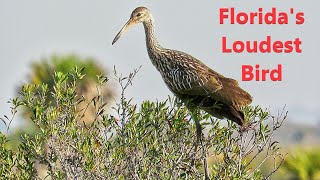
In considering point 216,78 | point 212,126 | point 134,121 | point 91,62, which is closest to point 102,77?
point 134,121

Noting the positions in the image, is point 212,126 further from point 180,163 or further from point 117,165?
point 117,165

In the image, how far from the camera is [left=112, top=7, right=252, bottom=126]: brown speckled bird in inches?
412

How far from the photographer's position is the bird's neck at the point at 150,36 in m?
11.8

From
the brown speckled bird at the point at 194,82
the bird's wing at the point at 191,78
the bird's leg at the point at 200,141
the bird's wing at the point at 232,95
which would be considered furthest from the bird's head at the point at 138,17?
the bird's leg at the point at 200,141

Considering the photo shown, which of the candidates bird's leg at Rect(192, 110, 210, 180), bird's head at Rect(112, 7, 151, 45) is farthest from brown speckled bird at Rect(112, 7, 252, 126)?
bird's leg at Rect(192, 110, 210, 180)

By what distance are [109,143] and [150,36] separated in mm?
3283

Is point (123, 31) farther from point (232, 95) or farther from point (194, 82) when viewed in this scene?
point (232, 95)

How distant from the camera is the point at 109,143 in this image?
8.91 meters

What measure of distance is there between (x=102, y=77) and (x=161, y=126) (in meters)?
0.72

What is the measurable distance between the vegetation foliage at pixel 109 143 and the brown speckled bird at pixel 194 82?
0.64 metres

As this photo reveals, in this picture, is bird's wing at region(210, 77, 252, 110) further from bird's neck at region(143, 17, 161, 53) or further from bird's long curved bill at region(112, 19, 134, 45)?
bird's long curved bill at region(112, 19, 134, 45)

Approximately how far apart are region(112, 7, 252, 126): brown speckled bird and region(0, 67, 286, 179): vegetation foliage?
25.0 inches

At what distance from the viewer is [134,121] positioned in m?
8.89

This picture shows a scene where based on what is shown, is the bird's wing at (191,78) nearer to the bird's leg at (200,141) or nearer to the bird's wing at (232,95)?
the bird's wing at (232,95)
